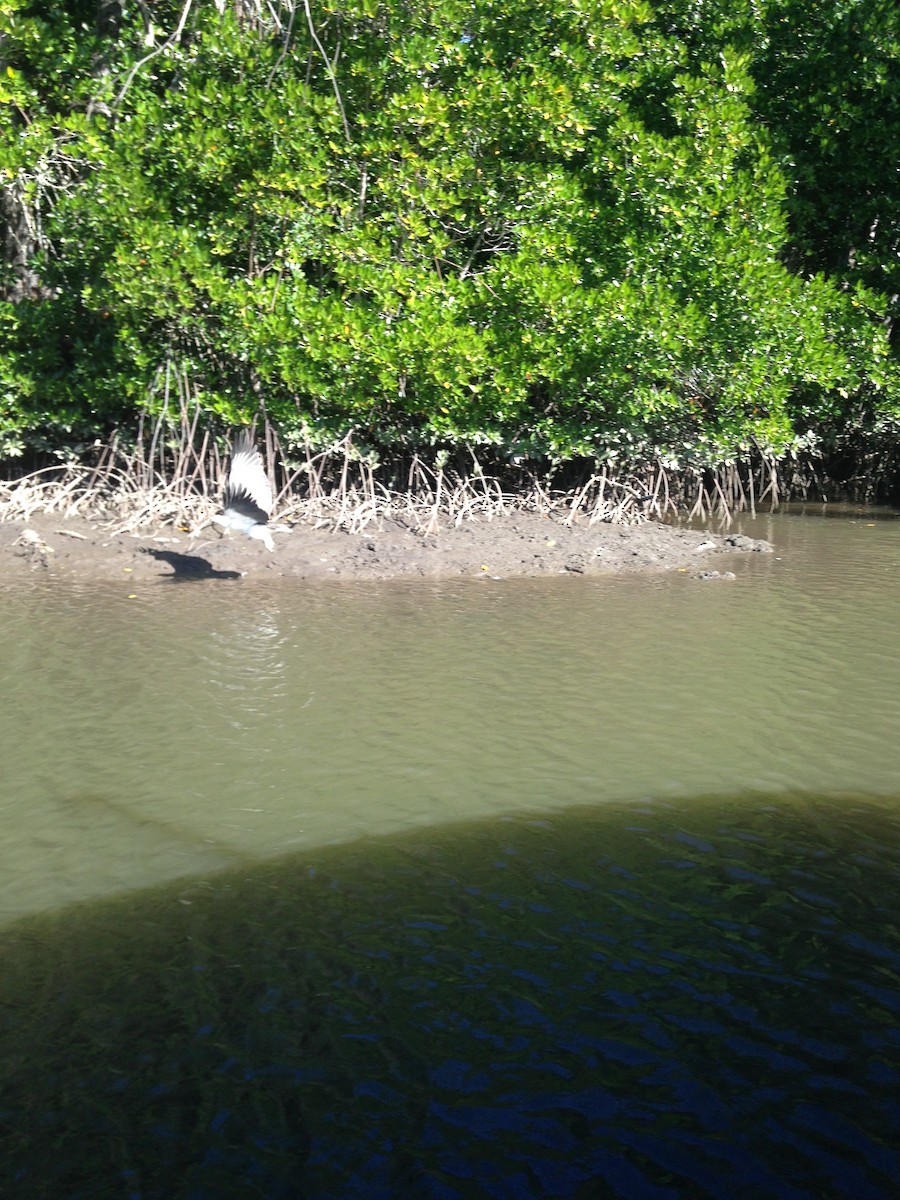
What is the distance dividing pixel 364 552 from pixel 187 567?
1.47 m

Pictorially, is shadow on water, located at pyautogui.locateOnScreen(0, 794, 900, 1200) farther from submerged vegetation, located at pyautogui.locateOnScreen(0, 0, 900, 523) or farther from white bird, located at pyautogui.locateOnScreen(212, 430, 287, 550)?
submerged vegetation, located at pyautogui.locateOnScreen(0, 0, 900, 523)

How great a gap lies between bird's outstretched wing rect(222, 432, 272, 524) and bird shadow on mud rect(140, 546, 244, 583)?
536mm

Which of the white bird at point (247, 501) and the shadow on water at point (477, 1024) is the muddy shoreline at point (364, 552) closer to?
the white bird at point (247, 501)

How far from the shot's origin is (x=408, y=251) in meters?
10.1

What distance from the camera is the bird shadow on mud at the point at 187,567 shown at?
29.5ft

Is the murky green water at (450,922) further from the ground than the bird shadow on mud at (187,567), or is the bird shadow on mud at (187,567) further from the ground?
the bird shadow on mud at (187,567)

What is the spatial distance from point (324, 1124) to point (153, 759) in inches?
102

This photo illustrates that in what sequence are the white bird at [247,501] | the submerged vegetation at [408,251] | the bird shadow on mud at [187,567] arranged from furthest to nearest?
the submerged vegetation at [408,251], the bird shadow on mud at [187,567], the white bird at [247,501]

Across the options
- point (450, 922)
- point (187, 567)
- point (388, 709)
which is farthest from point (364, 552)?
point (450, 922)

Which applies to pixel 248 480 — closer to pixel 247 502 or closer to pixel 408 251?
pixel 247 502

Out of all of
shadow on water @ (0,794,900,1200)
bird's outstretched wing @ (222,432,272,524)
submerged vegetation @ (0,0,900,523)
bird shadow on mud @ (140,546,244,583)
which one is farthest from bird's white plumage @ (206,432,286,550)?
shadow on water @ (0,794,900,1200)

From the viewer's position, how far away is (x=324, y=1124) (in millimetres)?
2688

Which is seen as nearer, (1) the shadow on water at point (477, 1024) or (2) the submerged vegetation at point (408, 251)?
(1) the shadow on water at point (477, 1024)

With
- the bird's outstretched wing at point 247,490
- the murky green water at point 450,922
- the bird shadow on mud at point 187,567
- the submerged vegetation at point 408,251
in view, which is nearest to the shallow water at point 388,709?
the murky green water at point 450,922
